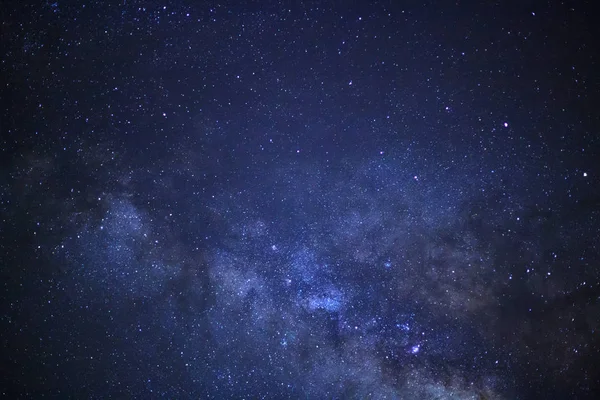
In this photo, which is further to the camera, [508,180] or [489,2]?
[508,180]

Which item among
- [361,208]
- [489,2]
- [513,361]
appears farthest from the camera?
[513,361]

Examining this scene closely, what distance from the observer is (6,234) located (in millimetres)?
4113

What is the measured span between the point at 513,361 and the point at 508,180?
98.9 inches

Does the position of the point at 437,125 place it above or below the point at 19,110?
below

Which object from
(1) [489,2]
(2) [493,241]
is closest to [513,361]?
(2) [493,241]

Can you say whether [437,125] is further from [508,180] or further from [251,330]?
[251,330]

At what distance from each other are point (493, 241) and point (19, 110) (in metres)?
6.32

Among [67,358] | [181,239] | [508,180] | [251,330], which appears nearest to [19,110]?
[181,239]

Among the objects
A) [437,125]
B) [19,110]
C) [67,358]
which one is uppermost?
[19,110]

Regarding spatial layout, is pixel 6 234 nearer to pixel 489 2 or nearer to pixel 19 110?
pixel 19 110

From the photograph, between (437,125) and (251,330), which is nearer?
(437,125)

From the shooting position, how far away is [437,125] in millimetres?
3965

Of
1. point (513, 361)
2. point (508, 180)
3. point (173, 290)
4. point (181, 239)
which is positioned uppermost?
point (508, 180)

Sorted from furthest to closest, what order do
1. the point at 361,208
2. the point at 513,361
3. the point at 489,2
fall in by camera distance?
the point at 513,361
the point at 361,208
the point at 489,2
